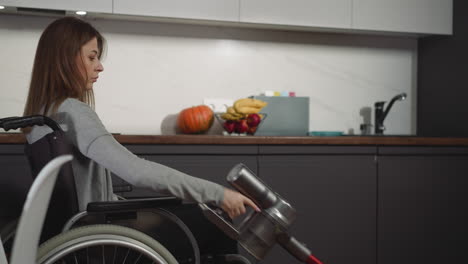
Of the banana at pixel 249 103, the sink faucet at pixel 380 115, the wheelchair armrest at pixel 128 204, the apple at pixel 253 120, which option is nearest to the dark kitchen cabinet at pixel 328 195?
the apple at pixel 253 120

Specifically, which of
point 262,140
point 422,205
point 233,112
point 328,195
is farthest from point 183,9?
point 422,205

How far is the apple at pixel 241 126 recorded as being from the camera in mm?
2875

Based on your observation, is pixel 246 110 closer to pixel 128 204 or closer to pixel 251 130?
pixel 251 130

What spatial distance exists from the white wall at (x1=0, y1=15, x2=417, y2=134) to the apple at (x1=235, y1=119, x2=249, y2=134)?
37cm

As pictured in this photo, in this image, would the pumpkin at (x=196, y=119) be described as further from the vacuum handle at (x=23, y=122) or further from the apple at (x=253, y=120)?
the vacuum handle at (x=23, y=122)

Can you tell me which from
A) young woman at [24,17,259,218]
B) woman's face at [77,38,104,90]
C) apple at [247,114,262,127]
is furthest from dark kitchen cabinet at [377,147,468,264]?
woman's face at [77,38,104,90]

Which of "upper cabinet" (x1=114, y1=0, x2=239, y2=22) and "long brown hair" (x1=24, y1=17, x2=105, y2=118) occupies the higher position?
"upper cabinet" (x1=114, y1=0, x2=239, y2=22)

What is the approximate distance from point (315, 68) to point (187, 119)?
91 cm

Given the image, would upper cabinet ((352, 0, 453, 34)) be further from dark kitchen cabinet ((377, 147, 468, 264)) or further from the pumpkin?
the pumpkin

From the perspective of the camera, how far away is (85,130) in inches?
57.7

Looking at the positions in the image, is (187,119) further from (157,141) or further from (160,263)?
(160,263)

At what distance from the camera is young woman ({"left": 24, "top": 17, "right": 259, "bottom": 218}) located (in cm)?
143

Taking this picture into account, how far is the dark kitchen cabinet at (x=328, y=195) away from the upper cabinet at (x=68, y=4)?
1.04 m

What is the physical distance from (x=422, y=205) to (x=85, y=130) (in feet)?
6.43
